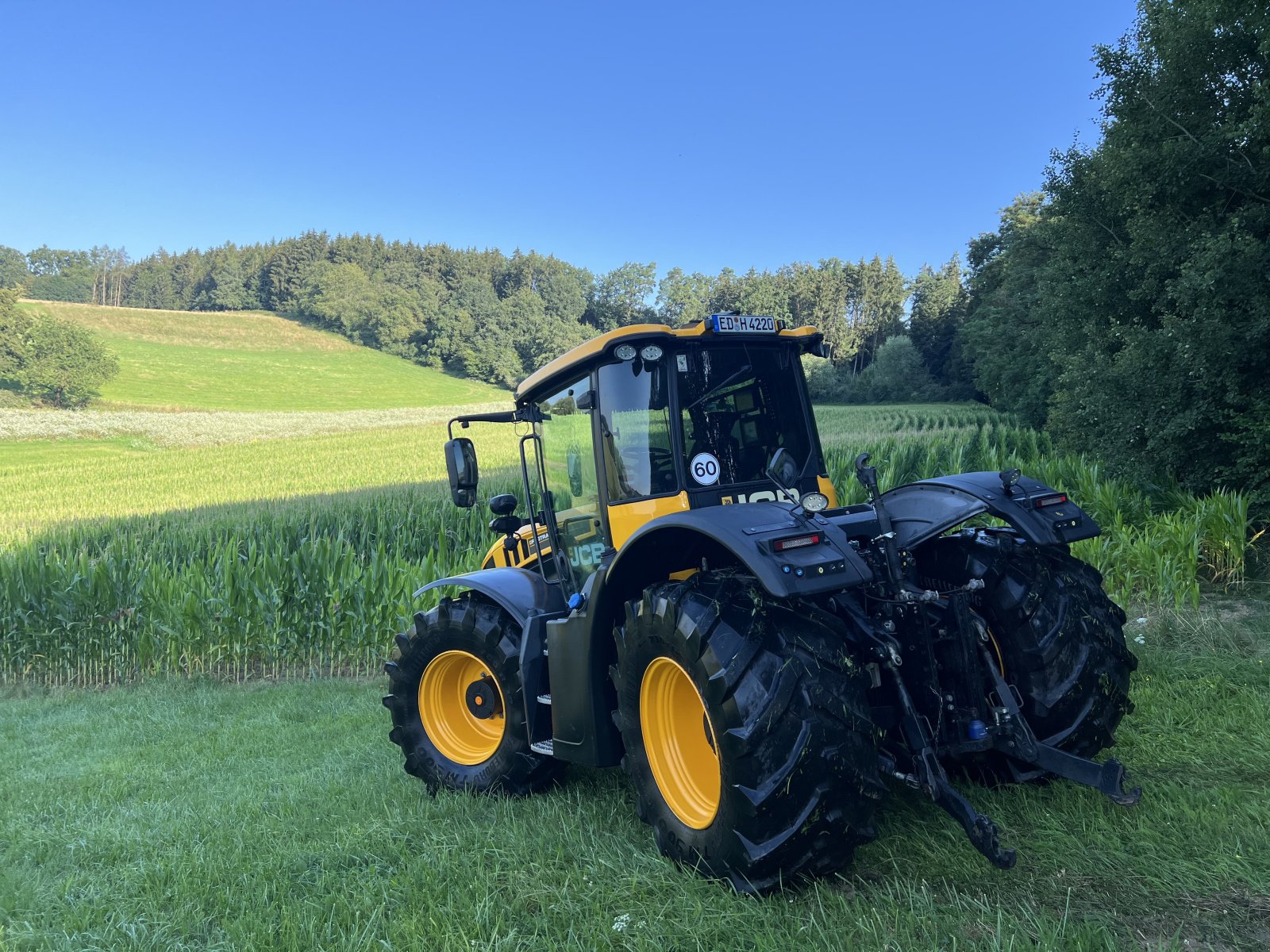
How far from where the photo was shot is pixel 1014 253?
1273 inches

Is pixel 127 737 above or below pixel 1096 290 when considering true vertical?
below

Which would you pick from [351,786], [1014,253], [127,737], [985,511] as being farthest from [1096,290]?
[1014,253]

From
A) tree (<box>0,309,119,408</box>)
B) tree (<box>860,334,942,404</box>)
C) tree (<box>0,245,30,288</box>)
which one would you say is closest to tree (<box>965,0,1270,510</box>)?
tree (<box>860,334,942,404</box>)

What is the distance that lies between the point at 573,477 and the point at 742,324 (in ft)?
3.60

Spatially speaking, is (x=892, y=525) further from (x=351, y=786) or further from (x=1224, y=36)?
(x=1224, y=36)

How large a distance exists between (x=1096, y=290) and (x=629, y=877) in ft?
36.9

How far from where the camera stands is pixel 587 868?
9.57 ft

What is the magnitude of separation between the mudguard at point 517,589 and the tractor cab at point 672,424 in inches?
5.4

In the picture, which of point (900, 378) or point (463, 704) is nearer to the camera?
point (463, 704)

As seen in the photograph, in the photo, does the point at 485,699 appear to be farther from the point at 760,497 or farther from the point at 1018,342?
the point at 1018,342

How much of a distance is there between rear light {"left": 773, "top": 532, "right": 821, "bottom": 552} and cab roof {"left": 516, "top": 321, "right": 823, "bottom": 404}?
3.78 feet

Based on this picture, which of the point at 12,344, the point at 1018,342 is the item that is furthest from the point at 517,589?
the point at 12,344

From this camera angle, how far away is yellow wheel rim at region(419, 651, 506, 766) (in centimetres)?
426

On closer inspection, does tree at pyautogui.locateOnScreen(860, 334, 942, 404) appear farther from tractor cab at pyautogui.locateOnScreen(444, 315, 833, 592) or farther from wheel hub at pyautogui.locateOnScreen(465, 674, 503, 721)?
wheel hub at pyautogui.locateOnScreen(465, 674, 503, 721)
